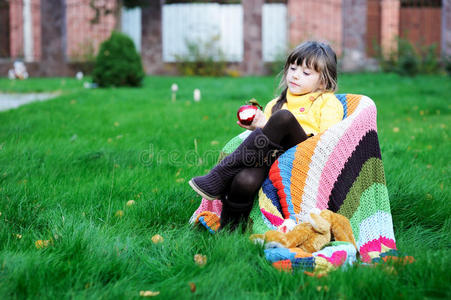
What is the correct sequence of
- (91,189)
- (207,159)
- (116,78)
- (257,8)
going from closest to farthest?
(91,189), (207,159), (116,78), (257,8)

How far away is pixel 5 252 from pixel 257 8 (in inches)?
638

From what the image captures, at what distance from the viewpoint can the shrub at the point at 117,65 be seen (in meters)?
11.4

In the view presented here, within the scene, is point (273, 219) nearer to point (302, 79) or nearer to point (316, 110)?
point (316, 110)

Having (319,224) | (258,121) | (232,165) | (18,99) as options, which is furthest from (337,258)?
(18,99)

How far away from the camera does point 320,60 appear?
9.27 ft

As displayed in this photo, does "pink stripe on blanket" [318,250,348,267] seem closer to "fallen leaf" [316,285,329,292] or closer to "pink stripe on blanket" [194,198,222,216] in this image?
"fallen leaf" [316,285,329,292]

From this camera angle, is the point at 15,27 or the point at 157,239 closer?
the point at 157,239

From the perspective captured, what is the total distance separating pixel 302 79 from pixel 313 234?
3.28 ft

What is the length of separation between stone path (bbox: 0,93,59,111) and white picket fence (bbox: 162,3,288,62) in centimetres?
835

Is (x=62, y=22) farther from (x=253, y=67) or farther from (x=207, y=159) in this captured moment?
(x=207, y=159)

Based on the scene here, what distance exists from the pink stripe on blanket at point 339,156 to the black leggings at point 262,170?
8.5 inches

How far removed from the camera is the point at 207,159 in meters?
4.07

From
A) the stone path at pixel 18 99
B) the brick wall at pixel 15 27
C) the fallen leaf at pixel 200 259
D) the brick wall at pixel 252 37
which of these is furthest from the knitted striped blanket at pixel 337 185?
the brick wall at pixel 15 27

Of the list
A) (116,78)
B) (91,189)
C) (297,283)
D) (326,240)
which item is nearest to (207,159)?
(91,189)
